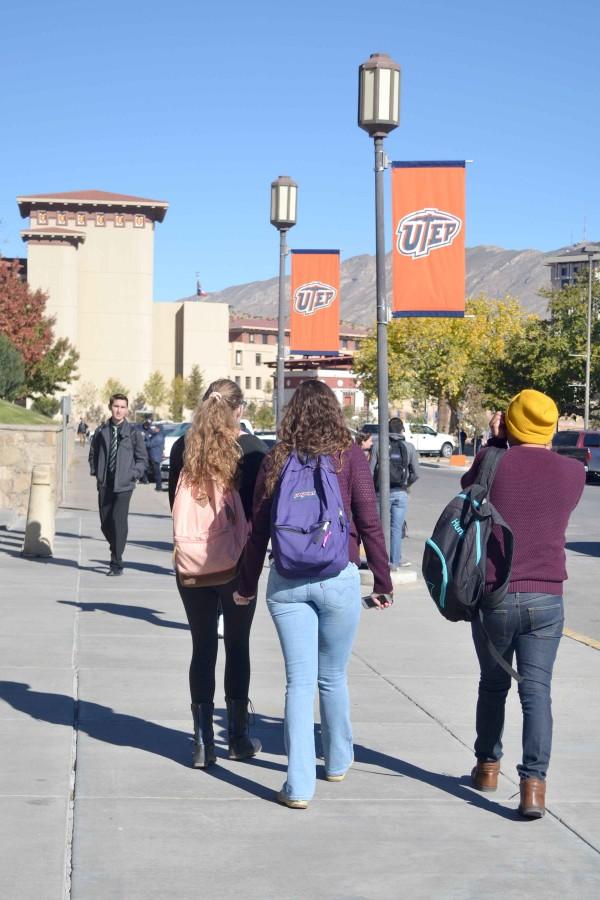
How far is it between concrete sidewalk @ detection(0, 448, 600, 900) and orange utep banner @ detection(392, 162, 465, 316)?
4.99 metres

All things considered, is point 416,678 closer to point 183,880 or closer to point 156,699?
point 156,699

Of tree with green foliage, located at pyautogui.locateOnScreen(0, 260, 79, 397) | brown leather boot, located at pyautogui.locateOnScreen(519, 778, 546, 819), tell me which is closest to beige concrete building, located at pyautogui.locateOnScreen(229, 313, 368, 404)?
tree with green foliage, located at pyautogui.locateOnScreen(0, 260, 79, 397)

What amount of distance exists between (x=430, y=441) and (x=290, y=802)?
2464 inches

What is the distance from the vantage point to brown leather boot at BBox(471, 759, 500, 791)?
575 centimetres

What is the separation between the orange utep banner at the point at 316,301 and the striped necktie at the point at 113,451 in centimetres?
741

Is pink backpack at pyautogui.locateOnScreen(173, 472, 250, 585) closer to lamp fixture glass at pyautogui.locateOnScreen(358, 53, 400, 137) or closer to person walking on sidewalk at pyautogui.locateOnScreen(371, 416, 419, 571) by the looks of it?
lamp fixture glass at pyautogui.locateOnScreen(358, 53, 400, 137)

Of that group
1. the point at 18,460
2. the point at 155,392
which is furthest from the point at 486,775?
the point at 155,392

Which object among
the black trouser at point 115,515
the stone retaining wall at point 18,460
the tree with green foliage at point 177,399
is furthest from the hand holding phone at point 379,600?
the tree with green foliage at point 177,399

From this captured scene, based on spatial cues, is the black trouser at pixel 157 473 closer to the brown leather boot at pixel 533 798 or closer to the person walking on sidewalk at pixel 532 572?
the person walking on sidewalk at pixel 532 572

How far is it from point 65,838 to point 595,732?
3225 millimetres

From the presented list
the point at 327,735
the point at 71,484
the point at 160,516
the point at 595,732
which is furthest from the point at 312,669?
the point at 71,484

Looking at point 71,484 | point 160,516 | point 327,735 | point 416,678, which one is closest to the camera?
point 327,735

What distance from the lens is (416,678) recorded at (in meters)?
8.50

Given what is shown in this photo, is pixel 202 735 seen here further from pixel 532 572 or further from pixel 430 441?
pixel 430 441
